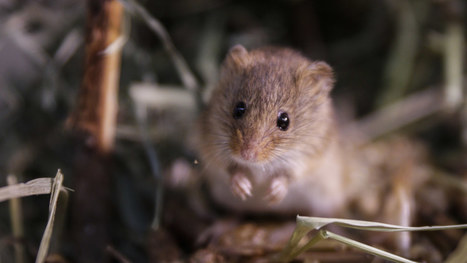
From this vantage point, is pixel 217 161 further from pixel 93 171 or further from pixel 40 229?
pixel 40 229

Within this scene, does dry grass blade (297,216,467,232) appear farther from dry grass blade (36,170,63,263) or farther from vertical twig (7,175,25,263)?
vertical twig (7,175,25,263)

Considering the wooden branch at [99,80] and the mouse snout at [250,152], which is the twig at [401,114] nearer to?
the mouse snout at [250,152]

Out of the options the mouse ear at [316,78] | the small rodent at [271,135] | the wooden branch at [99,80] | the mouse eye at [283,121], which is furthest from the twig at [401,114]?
the wooden branch at [99,80]

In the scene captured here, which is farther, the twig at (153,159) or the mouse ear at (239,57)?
the twig at (153,159)

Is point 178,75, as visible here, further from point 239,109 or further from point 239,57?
point 239,109

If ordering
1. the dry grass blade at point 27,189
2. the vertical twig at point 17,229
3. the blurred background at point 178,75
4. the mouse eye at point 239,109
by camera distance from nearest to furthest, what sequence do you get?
the dry grass blade at point 27,189, the mouse eye at point 239,109, the vertical twig at point 17,229, the blurred background at point 178,75

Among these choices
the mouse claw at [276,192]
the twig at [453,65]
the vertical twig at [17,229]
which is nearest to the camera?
the vertical twig at [17,229]
